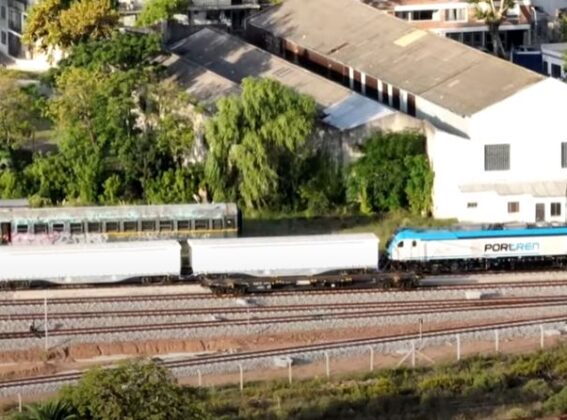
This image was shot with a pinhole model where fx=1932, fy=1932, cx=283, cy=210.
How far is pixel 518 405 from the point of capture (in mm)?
38094

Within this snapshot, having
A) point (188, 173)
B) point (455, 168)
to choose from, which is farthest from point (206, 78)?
point (455, 168)

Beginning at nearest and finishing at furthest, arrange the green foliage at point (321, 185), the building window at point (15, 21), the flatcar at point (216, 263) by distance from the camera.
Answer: the flatcar at point (216, 263)
the green foliage at point (321, 185)
the building window at point (15, 21)

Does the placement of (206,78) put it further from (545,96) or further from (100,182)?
(545,96)

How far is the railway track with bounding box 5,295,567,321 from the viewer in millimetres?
45469

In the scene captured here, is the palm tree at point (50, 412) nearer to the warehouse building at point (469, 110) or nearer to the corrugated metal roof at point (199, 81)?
the warehouse building at point (469, 110)

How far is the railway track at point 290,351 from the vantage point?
39.8m

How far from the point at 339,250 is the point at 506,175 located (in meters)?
7.95

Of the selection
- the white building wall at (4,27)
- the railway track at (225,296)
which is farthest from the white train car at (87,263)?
the white building wall at (4,27)

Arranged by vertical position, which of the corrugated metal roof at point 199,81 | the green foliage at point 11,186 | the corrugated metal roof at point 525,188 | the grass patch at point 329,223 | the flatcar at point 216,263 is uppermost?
the corrugated metal roof at point 199,81

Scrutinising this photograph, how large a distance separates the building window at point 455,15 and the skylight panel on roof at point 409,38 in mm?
7646

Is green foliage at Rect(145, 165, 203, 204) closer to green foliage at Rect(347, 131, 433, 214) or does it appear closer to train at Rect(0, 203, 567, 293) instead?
green foliage at Rect(347, 131, 433, 214)

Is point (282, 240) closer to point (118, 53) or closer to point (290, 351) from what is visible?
point (290, 351)

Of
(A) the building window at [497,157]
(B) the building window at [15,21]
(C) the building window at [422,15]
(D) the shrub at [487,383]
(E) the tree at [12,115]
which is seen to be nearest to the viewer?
(D) the shrub at [487,383]

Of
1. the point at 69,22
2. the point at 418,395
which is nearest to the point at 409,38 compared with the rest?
the point at 69,22
